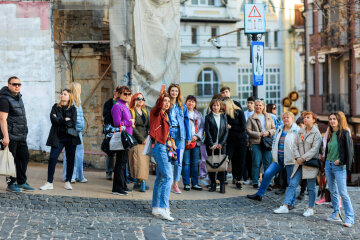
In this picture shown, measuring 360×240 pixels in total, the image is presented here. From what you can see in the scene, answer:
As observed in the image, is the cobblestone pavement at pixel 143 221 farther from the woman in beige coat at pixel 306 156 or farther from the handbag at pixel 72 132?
the handbag at pixel 72 132

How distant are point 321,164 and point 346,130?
1412 millimetres

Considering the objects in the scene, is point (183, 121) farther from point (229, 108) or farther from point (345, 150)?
point (345, 150)

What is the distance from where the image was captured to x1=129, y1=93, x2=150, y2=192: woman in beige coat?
1082cm

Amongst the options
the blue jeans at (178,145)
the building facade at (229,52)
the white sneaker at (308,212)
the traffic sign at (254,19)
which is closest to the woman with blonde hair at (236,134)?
the blue jeans at (178,145)

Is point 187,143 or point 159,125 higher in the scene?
point 159,125

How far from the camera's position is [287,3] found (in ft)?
194

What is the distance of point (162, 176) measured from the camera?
9492mm

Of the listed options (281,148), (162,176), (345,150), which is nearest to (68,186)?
(162,176)

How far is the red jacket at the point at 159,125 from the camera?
31.2 ft

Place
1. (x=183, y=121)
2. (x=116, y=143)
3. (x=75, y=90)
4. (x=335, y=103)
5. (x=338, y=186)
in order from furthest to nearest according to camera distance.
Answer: (x=335, y=103), (x=75, y=90), (x=183, y=121), (x=116, y=143), (x=338, y=186)

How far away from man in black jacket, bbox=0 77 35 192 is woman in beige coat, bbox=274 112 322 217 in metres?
4.46

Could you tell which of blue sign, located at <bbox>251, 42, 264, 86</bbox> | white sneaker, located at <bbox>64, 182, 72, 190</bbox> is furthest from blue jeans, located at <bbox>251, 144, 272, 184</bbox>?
white sneaker, located at <bbox>64, 182, 72, 190</bbox>

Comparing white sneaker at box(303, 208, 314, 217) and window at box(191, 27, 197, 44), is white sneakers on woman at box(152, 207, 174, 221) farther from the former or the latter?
window at box(191, 27, 197, 44)

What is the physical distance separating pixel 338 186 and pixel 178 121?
293 centimetres
